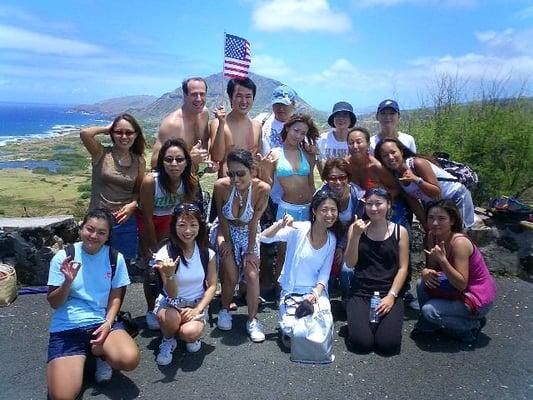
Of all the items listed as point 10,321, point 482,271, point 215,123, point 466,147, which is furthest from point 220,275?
point 466,147

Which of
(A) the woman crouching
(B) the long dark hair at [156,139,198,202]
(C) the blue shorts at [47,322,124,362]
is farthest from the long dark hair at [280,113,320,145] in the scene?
(C) the blue shorts at [47,322,124,362]

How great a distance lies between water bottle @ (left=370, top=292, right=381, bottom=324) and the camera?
4391 mm

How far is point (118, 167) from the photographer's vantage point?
479cm

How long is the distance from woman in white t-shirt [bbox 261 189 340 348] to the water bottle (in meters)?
0.43

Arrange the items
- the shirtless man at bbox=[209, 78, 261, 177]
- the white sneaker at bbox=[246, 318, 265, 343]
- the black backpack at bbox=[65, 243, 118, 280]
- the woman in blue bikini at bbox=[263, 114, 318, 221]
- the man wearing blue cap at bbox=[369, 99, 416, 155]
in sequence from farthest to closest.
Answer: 1. the man wearing blue cap at bbox=[369, 99, 416, 155]
2. the shirtless man at bbox=[209, 78, 261, 177]
3. the woman in blue bikini at bbox=[263, 114, 318, 221]
4. the white sneaker at bbox=[246, 318, 265, 343]
5. the black backpack at bbox=[65, 243, 118, 280]

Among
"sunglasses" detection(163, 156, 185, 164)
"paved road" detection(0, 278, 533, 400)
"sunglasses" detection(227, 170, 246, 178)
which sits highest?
"sunglasses" detection(163, 156, 185, 164)

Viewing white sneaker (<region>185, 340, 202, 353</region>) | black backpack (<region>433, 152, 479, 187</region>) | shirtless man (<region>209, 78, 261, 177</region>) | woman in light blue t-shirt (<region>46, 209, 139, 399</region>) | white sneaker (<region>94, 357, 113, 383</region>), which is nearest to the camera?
woman in light blue t-shirt (<region>46, 209, 139, 399</region>)

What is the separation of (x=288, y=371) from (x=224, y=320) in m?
1.01

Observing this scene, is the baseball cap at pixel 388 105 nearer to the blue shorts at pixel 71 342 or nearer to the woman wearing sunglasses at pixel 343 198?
the woman wearing sunglasses at pixel 343 198

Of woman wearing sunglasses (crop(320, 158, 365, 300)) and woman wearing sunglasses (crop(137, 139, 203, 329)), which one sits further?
woman wearing sunglasses (crop(320, 158, 365, 300))

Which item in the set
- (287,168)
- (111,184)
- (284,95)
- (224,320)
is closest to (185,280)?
(224,320)

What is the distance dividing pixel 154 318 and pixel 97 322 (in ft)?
3.00

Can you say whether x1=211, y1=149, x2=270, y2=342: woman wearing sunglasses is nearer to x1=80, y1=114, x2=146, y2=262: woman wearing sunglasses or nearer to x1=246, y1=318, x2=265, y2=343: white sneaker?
x1=246, y1=318, x2=265, y2=343: white sneaker

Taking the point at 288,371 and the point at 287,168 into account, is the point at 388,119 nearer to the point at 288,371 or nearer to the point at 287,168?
the point at 287,168
